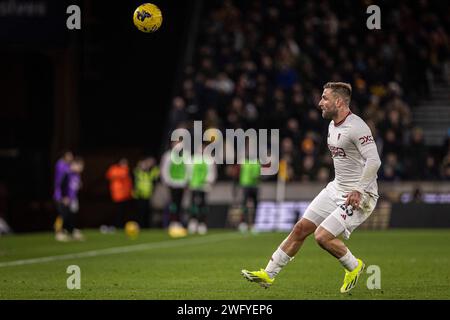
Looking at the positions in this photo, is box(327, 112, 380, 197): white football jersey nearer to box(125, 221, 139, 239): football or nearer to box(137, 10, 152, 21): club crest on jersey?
box(137, 10, 152, 21): club crest on jersey

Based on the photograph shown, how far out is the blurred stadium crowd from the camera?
30766 millimetres

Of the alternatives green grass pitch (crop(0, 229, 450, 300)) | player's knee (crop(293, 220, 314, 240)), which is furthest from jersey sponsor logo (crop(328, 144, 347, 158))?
green grass pitch (crop(0, 229, 450, 300))

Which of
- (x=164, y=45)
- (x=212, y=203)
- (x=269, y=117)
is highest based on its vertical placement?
(x=164, y=45)

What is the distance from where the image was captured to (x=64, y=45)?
25.7 metres

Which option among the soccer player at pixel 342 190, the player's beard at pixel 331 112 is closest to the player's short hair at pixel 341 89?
the soccer player at pixel 342 190

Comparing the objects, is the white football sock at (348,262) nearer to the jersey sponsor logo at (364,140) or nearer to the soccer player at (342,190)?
the soccer player at (342,190)

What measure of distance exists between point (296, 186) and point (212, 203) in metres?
2.47

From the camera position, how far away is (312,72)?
3444 centimetres

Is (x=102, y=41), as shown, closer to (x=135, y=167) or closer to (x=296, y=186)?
(x=135, y=167)

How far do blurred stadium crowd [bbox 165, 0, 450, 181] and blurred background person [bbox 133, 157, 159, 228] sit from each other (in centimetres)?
168

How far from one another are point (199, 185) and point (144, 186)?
218 cm

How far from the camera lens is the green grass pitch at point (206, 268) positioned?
40.6ft
